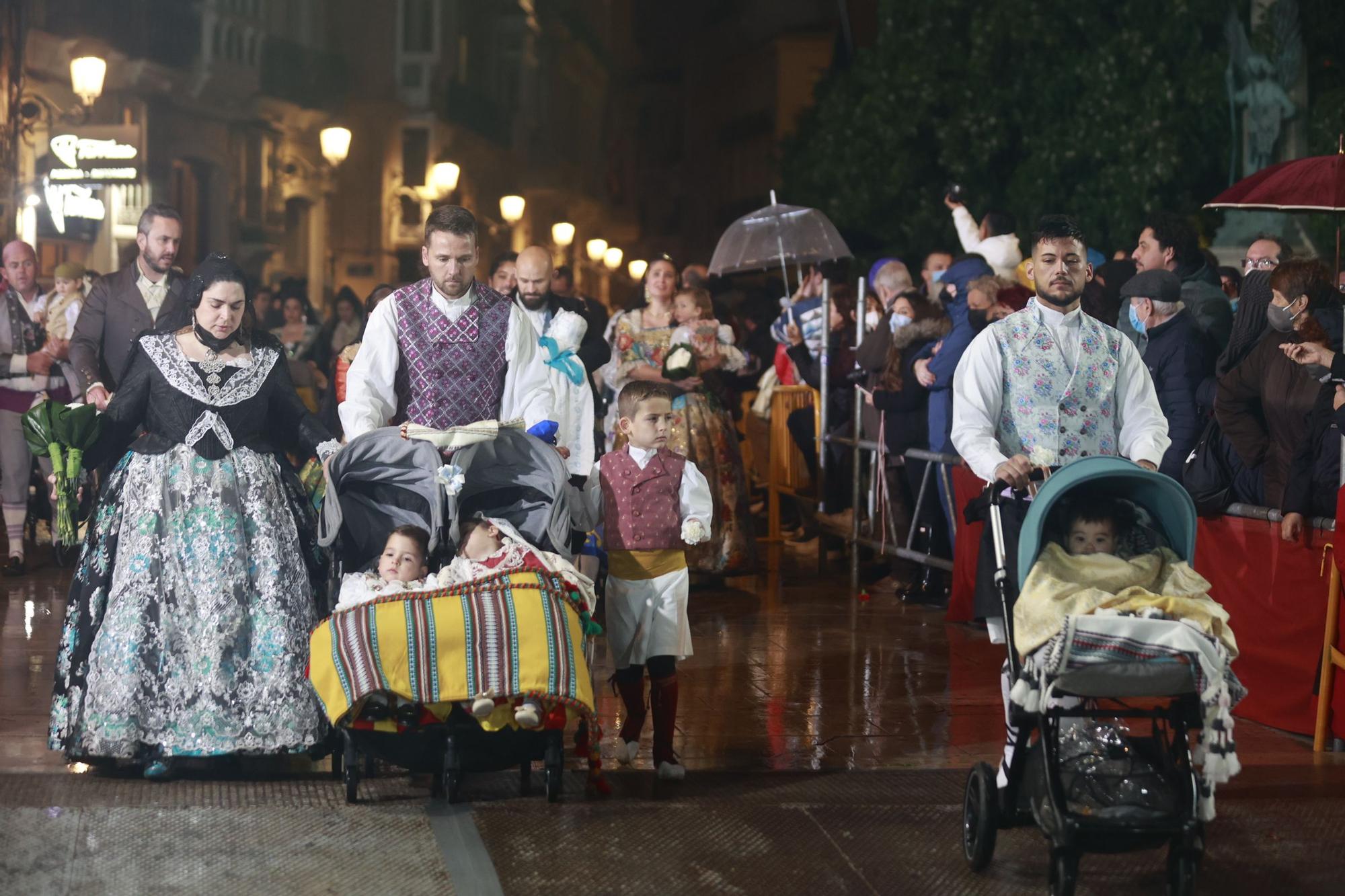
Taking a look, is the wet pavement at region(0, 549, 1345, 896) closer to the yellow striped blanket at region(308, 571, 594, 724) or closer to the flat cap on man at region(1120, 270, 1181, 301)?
the yellow striped blanket at region(308, 571, 594, 724)

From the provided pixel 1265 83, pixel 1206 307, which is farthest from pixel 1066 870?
pixel 1265 83

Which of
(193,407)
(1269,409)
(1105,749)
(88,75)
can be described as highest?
(88,75)

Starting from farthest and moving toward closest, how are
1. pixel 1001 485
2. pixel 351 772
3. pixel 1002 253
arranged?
pixel 1002 253 → pixel 351 772 → pixel 1001 485

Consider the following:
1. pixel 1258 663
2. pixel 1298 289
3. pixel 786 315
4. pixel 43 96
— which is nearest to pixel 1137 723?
pixel 1258 663

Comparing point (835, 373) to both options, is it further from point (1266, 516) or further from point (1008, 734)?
point (1008, 734)

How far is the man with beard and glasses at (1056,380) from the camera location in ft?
19.0

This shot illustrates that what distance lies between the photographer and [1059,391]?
228 inches

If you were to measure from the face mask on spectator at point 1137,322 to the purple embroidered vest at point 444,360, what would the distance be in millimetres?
3547

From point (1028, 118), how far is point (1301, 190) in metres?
12.2

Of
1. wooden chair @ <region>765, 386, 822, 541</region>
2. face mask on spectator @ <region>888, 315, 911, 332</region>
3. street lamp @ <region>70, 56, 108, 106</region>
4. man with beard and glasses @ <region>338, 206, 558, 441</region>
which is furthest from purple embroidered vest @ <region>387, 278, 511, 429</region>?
street lamp @ <region>70, 56, 108, 106</region>

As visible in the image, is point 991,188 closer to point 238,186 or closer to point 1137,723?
point 238,186

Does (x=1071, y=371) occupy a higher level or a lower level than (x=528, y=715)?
higher

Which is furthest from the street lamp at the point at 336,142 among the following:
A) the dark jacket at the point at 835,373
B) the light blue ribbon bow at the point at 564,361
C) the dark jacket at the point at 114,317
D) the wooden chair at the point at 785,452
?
the light blue ribbon bow at the point at 564,361

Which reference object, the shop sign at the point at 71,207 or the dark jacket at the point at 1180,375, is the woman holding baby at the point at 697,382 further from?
the shop sign at the point at 71,207
